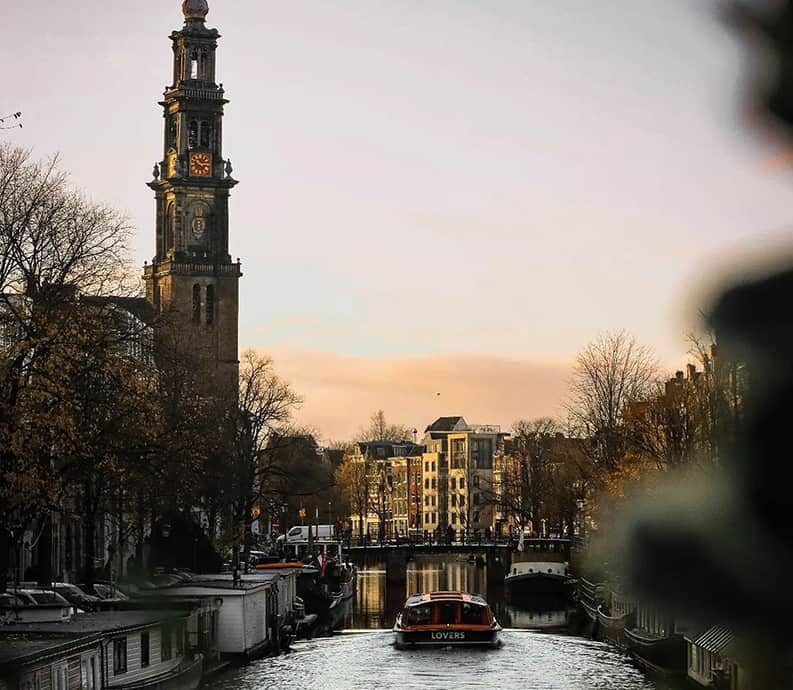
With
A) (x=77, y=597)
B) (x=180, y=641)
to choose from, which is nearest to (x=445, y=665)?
(x=77, y=597)

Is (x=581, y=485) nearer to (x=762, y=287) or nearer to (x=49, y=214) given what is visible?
(x=49, y=214)

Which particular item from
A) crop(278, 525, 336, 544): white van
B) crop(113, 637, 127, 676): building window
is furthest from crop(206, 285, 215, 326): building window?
crop(113, 637, 127, 676): building window

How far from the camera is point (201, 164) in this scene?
134 metres

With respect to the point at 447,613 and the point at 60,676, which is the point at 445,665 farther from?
the point at 60,676

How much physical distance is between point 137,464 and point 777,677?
146ft

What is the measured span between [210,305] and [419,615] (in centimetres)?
7507

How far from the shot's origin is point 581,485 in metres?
96.4

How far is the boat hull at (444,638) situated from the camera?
58.6m

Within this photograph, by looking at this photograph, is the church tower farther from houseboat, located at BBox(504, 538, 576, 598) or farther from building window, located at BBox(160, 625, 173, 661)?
building window, located at BBox(160, 625, 173, 661)

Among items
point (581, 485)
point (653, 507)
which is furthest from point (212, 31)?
point (653, 507)

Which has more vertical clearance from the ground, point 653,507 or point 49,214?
point 49,214

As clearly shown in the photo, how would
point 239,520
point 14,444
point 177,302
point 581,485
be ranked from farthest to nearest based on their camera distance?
point 177,302 → point 581,485 → point 239,520 → point 14,444

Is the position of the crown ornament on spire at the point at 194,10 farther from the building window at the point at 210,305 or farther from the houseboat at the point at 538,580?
the houseboat at the point at 538,580

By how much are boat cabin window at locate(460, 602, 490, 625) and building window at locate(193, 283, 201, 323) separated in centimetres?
7419
